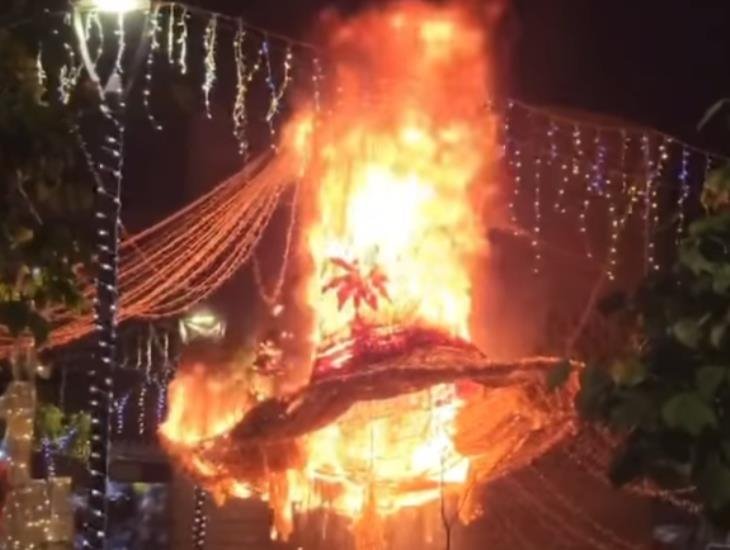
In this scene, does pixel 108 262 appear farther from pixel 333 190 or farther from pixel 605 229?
pixel 605 229

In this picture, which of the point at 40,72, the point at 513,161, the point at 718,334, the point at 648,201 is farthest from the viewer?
the point at 648,201

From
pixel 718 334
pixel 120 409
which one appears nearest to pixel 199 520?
pixel 120 409

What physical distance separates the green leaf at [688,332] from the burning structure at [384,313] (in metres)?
8.05

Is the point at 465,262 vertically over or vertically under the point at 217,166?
under

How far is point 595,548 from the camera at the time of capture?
16406mm

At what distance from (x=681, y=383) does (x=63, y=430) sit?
11.4m

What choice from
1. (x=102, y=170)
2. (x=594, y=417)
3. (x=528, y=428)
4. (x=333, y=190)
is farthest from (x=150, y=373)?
(x=594, y=417)

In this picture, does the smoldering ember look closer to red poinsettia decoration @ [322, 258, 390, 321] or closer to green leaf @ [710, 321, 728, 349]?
red poinsettia decoration @ [322, 258, 390, 321]

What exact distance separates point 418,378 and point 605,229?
5478 mm

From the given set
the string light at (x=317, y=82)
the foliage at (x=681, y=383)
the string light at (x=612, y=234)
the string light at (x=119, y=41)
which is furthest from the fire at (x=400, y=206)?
the foliage at (x=681, y=383)

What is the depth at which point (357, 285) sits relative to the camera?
14625mm

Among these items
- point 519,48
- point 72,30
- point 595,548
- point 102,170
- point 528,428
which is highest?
point 519,48

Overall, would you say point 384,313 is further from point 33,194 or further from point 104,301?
point 33,194

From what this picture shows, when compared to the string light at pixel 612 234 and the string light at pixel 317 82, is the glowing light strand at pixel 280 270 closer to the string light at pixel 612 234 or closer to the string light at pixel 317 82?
the string light at pixel 317 82
